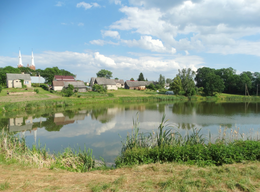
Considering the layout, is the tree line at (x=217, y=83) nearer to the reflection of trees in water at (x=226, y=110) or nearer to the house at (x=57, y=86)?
the reflection of trees in water at (x=226, y=110)

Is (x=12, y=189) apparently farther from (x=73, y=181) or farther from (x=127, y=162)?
(x=127, y=162)

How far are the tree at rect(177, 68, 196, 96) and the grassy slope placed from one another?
50.4 metres

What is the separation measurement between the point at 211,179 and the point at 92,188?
11.0 feet

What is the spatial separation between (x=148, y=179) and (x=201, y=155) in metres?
2.74

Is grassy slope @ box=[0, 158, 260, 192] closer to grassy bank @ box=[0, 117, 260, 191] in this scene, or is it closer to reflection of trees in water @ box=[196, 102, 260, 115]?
grassy bank @ box=[0, 117, 260, 191]

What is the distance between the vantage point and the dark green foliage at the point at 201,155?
6387mm

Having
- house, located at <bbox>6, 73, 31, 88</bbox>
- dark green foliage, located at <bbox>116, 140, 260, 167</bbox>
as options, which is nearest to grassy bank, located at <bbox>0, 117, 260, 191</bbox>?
dark green foliage, located at <bbox>116, 140, 260, 167</bbox>

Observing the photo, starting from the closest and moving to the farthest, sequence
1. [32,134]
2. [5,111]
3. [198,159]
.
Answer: [198,159] < [32,134] < [5,111]

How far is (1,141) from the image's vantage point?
29.9 ft

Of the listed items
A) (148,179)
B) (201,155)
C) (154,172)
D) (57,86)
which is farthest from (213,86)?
(148,179)

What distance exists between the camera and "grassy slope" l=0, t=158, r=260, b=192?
4.55 m

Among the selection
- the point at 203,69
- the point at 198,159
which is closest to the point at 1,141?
the point at 198,159

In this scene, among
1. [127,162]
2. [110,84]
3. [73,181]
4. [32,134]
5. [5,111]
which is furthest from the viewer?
[110,84]

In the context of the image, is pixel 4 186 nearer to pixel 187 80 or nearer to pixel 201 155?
A: pixel 201 155
